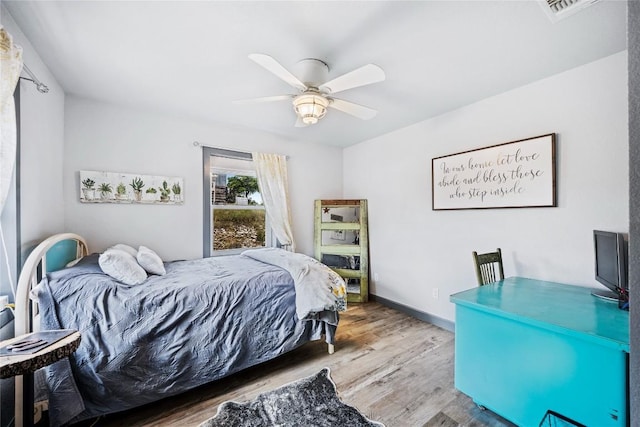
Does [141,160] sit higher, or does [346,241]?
[141,160]

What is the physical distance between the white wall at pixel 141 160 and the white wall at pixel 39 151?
12cm

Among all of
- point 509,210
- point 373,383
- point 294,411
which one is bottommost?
point 373,383

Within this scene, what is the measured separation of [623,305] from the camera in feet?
5.02

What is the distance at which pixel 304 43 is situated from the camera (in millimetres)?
1733

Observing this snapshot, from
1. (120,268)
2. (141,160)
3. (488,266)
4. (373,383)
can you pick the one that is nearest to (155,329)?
(120,268)

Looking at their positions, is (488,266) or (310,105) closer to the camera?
(310,105)

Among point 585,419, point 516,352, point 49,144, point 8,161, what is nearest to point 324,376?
point 516,352

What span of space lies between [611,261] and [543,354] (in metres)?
0.83

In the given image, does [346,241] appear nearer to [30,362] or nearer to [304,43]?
[304,43]

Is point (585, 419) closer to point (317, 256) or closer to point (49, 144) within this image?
point (317, 256)

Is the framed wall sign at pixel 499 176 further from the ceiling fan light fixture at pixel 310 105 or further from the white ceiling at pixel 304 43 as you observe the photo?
the ceiling fan light fixture at pixel 310 105

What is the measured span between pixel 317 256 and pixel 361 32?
2918 millimetres

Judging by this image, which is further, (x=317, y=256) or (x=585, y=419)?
(x=317, y=256)

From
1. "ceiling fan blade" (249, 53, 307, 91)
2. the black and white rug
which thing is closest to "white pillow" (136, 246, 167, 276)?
the black and white rug
